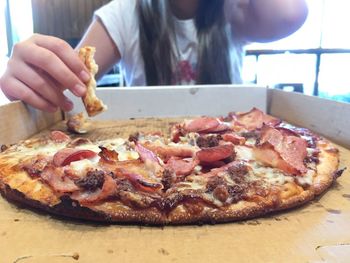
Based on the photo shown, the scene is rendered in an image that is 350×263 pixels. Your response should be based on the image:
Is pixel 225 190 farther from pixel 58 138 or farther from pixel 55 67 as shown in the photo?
pixel 55 67

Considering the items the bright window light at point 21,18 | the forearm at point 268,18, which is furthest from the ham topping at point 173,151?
the bright window light at point 21,18

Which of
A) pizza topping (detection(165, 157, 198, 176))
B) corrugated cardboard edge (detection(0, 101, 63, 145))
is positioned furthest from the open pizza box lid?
corrugated cardboard edge (detection(0, 101, 63, 145))

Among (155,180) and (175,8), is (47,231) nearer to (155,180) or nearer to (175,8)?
(155,180)

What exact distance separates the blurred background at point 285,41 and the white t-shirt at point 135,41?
1760 mm

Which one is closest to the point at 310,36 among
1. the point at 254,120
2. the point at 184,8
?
the point at 184,8

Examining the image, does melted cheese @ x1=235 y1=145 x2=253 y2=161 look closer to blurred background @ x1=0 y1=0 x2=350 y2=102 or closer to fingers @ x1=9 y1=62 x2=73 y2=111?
fingers @ x1=9 y1=62 x2=73 y2=111

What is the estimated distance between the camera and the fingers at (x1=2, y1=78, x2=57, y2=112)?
104 centimetres

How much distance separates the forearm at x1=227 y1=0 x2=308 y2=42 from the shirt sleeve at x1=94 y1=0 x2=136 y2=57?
0.41 meters

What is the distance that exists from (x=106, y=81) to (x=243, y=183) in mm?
2335

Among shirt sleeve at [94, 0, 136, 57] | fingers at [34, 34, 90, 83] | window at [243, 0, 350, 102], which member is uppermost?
shirt sleeve at [94, 0, 136, 57]

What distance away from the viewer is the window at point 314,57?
3.24 m

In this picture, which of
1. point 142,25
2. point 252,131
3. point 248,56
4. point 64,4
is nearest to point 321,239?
point 252,131

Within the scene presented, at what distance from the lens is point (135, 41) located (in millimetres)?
1490

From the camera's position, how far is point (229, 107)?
1.35 meters
